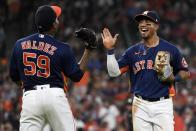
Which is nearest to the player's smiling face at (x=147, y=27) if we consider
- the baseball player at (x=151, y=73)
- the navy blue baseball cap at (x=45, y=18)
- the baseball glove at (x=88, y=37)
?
the baseball player at (x=151, y=73)

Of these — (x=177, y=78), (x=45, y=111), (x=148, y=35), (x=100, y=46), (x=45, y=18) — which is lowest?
(x=100, y=46)

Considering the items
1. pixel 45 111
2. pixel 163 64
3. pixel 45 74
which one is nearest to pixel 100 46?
pixel 163 64

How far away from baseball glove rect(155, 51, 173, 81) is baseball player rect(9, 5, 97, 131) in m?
1.04

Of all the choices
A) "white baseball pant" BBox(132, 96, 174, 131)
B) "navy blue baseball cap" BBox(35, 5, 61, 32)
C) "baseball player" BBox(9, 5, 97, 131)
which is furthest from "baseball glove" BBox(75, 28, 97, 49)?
"white baseball pant" BBox(132, 96, 174, 131)

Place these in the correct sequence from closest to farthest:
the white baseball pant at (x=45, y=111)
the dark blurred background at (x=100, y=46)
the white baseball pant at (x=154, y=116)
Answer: the white baseball pant at (x=45, y=111) → the white baseball pant at (x=154, y=116) → the dark blurred background at (x=100, y=46)

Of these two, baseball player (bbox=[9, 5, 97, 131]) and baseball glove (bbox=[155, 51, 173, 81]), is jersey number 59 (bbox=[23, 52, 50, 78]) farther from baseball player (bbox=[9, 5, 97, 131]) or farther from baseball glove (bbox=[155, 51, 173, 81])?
baseball glove (bbox=[155, 51, 173, 81])

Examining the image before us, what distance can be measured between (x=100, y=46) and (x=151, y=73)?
10.9 m

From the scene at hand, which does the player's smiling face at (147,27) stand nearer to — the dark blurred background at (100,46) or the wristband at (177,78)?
the wristband at (177,78)

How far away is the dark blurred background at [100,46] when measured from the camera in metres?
13.7

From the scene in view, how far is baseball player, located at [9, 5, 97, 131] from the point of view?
5.81 m

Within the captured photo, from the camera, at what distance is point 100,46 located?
1767 cm

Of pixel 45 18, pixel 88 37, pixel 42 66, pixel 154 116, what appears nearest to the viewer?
pixel 42 66

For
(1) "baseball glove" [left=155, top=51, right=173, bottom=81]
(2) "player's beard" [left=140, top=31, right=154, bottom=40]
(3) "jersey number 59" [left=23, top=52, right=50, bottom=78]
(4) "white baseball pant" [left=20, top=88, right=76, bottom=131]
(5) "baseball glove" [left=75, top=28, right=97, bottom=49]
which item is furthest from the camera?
(2) "player's beard" [left=140, top=31, right=154, bottom=40]

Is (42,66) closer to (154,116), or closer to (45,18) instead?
(45,18)
